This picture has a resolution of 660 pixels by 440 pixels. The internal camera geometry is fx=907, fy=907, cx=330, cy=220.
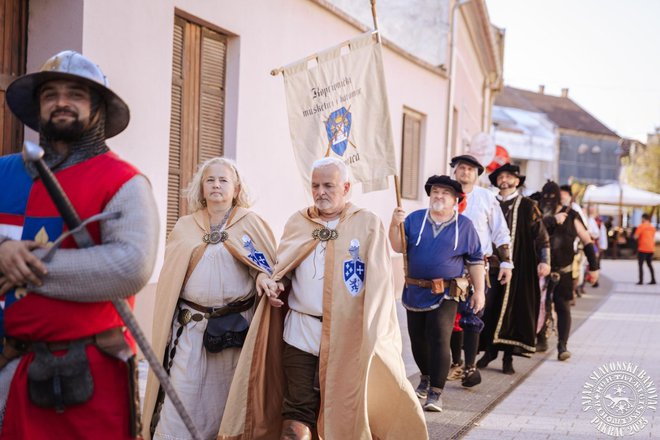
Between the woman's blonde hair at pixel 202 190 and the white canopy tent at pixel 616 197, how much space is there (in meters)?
34.1

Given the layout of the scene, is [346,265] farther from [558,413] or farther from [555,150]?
[555,150]

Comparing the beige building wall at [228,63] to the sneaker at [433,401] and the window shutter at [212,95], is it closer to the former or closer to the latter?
the window shutter at [212,95]

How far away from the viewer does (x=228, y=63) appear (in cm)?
967

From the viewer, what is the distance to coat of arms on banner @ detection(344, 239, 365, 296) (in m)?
5.11

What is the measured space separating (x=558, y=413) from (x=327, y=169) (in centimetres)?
327

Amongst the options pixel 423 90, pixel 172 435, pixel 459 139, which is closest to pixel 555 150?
pixel 459 139

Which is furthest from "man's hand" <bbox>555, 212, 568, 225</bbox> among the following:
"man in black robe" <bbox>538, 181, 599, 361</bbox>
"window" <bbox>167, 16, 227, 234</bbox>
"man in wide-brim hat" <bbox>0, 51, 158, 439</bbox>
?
"man in wide-brim hat" <bbox>0, 51, 158, 439</bbox>

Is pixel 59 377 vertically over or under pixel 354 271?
under

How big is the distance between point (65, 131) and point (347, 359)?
8.34ft

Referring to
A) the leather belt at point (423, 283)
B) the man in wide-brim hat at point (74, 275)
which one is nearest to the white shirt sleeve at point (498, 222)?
the leather belt at point (423, 283)

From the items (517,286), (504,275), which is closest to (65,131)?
(504,275)

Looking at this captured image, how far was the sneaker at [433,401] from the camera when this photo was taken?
276 inches

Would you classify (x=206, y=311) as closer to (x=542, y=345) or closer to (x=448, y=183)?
(x=448, y=183)

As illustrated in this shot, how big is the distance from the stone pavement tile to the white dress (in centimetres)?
192
